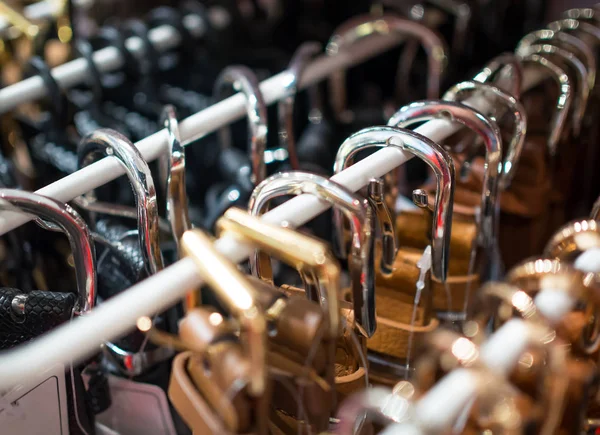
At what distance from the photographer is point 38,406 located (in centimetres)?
45

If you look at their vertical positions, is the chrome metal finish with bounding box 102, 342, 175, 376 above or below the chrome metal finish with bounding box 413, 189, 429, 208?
below

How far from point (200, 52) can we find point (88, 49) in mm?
201

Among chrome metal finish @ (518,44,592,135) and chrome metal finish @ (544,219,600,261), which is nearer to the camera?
chrome metal finish @ (544,219,600,261)

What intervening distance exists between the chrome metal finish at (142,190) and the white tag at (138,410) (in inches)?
4.7

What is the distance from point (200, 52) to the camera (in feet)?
2.92

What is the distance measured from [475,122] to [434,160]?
0.08m

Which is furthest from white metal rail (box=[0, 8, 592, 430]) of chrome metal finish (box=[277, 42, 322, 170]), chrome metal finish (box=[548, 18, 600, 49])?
chrome metal finish (box=[548, 18, 600, 49])

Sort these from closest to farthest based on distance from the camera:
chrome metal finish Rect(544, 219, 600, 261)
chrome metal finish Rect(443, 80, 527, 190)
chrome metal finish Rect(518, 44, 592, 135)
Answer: chrome metal finish Rect(544, 219, 600, 261), chrome metal finish Rect(443, 80, 527, 190), chrome metal finish Rect(518, 44, 592, 135)

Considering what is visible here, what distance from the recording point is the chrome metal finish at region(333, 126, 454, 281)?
456 mm

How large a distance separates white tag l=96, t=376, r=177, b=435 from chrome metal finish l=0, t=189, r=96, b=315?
0.11 metres

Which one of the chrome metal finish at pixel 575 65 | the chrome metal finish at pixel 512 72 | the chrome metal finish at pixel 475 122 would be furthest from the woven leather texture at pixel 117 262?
the chrome metal finish at pixel 575 65

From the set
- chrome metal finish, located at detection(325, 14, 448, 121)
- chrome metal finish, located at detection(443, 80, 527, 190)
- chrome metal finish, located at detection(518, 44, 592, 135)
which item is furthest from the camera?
chrome metal finish, located at detection(325, 14, 448, 121)

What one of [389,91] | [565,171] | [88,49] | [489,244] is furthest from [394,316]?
[389,91]

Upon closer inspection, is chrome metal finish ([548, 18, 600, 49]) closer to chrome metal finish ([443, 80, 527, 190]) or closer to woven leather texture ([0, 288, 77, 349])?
chrome metal finish ([443, 80, 527, 190])
